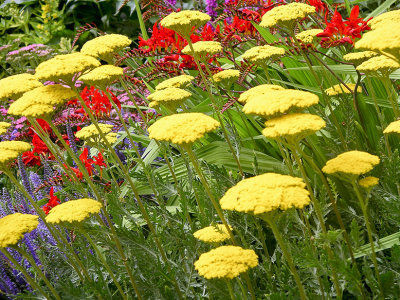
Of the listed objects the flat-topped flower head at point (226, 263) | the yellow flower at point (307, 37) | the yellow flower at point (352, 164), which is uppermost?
the yellow flower at point (307, 37)

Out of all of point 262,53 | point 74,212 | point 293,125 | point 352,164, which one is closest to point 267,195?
point 293,125

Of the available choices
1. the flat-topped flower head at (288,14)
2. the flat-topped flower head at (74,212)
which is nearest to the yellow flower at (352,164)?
the flat-topped flower head at (288,14)

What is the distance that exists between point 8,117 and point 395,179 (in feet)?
8.50

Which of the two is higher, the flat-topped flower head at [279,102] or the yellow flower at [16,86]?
the yellow flower at [16,86]

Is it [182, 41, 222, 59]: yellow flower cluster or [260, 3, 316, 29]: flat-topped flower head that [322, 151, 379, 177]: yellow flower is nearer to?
[260, 3, 316, 29]: flat-topped flower head

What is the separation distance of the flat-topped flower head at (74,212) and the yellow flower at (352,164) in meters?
0.44

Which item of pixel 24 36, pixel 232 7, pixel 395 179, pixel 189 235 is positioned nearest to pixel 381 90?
pixel 232 7

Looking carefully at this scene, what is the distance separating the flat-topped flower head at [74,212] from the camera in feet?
3.27

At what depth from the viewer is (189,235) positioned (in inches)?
47.3

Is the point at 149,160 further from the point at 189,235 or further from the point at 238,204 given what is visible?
the point at 238,204

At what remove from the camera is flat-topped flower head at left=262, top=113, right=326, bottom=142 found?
0.80 metres

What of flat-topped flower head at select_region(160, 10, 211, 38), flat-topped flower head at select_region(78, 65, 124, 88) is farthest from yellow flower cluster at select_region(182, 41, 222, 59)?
flat-topped flower head at select_region(78, 65, 124, 88)

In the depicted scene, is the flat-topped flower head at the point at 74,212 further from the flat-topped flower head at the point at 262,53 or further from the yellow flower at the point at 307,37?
the yellow flower at the point at 307,37

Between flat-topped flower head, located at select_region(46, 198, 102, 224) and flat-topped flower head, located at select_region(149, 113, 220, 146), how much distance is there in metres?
0.22
